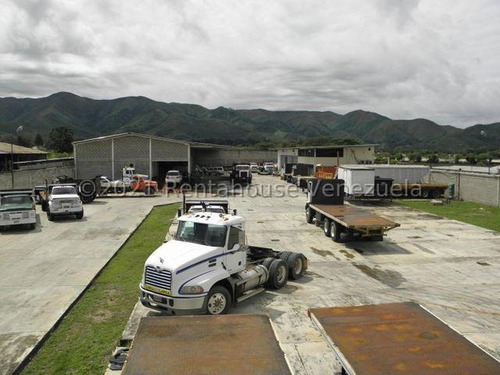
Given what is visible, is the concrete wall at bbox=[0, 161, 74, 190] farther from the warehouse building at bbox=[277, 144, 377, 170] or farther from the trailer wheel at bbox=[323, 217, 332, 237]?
the warehouse building at bbox=[277, 144, 377, 170]

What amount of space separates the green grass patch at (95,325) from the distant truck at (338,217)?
8.38 metres

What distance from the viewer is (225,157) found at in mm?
77062

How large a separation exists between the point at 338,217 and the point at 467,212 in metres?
13.4

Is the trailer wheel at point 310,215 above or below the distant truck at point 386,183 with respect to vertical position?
below

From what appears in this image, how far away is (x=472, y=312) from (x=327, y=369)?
523cm

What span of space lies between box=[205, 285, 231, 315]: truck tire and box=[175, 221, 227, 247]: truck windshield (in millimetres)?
1073

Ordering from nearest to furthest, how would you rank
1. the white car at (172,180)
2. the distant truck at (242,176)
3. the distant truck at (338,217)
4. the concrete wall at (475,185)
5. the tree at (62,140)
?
1. the distant truck at (338,217)
2. the concrete wall at (475,185)
3. the white car at (172,180)
4. the distant truck at (242,176)
5. the tree at (62,140)

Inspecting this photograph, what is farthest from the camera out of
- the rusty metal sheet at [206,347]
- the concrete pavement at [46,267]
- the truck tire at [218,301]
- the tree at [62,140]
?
the tree at [62,140]

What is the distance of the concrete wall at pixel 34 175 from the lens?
31.7 m

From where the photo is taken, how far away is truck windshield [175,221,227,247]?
10.2 meters

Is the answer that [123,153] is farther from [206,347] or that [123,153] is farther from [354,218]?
[206,347]

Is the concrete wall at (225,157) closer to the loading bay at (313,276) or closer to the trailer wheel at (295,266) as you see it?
→ the loading bay at (313,276)

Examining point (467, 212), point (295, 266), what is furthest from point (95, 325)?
point (467, 212)

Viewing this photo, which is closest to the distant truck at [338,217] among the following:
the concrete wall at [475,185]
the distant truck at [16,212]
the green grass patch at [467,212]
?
the green grass patch at [467,212]
